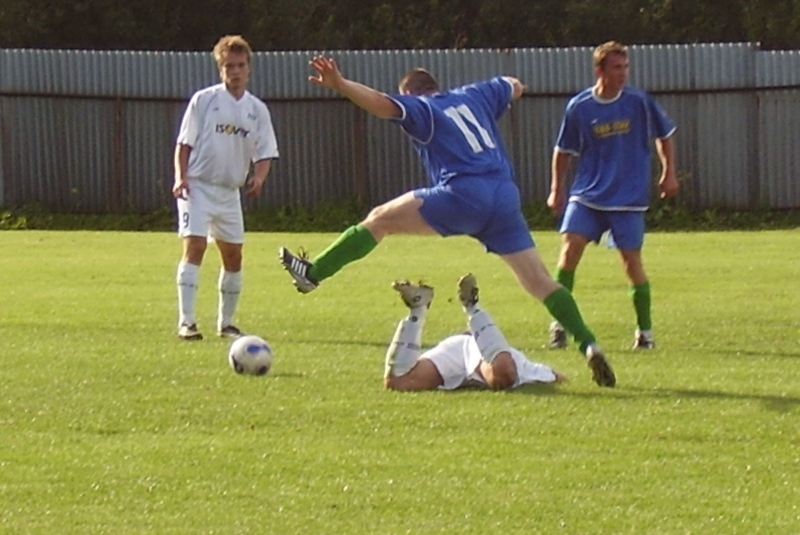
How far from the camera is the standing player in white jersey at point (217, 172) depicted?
11680 millimetres

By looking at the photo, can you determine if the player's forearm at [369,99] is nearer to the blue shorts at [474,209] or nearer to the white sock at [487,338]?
the blue shorts at [474,209]

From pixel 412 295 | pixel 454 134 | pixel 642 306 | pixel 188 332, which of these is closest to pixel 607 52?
pixel 642 306

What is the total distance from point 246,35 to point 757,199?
14051mm

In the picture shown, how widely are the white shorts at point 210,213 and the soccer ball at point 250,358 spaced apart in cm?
218

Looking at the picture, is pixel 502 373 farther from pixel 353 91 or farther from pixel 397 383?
pixel 353 91

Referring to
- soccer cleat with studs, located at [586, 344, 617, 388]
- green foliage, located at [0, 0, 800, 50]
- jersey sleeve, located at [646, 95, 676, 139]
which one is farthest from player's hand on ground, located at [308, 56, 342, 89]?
green foliage, located at [0, 0, 800, 50]

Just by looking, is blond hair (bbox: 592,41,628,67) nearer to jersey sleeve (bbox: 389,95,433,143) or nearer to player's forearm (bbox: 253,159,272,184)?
jersey sleeve (bbox: 389,95,433,143)

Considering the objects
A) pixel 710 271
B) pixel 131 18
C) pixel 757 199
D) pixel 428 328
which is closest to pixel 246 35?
pixel 131 18

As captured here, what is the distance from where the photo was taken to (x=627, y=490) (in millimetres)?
6613

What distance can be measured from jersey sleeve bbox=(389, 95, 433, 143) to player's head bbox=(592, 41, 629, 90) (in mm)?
2053

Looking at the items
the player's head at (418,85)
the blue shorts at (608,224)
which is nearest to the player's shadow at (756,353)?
the blue shorts at (608,224)

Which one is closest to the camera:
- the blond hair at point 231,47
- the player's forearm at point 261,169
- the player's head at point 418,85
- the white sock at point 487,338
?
the white sock at point 487,338

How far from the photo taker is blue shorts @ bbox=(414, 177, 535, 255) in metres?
9.03

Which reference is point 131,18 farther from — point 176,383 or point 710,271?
point 176,383
